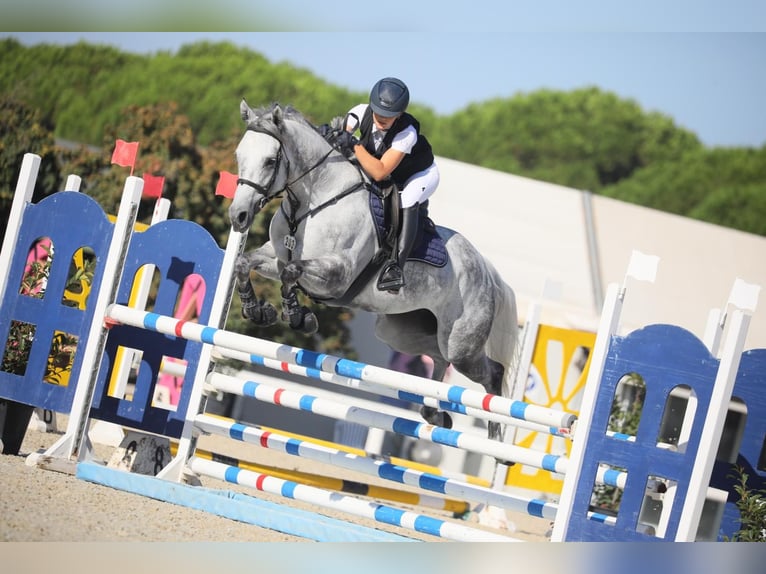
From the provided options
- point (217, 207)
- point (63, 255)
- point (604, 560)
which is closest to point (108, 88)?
point (217, 207)

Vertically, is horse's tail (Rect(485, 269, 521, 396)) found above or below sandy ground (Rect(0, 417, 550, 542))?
above

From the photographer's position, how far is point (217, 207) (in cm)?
1010

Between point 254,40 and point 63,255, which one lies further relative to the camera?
point 254,40

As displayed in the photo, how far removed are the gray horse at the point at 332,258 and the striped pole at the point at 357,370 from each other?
0.37 feet

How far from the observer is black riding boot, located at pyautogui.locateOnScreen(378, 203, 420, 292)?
3582 millimetres

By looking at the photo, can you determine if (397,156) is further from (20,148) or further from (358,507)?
(20,148)

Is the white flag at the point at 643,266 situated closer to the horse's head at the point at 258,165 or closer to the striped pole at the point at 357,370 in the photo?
the striped pole at the point at 357,370

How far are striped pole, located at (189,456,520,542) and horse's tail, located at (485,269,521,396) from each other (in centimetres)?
113

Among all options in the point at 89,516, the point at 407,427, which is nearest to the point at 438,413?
the point at 407,427

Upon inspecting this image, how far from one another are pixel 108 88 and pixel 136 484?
18622 mm

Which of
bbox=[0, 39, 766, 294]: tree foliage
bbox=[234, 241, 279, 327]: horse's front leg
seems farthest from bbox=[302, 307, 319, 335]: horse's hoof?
bbox=[0, 39, 766, 294]: tree foliage

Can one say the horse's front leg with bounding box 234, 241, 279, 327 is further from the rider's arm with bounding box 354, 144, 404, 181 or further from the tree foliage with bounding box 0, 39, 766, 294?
the tree foliage with bounding box 0, 39, 766, 294

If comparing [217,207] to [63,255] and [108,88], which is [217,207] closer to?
[63,255]

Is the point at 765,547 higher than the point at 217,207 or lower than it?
lower
